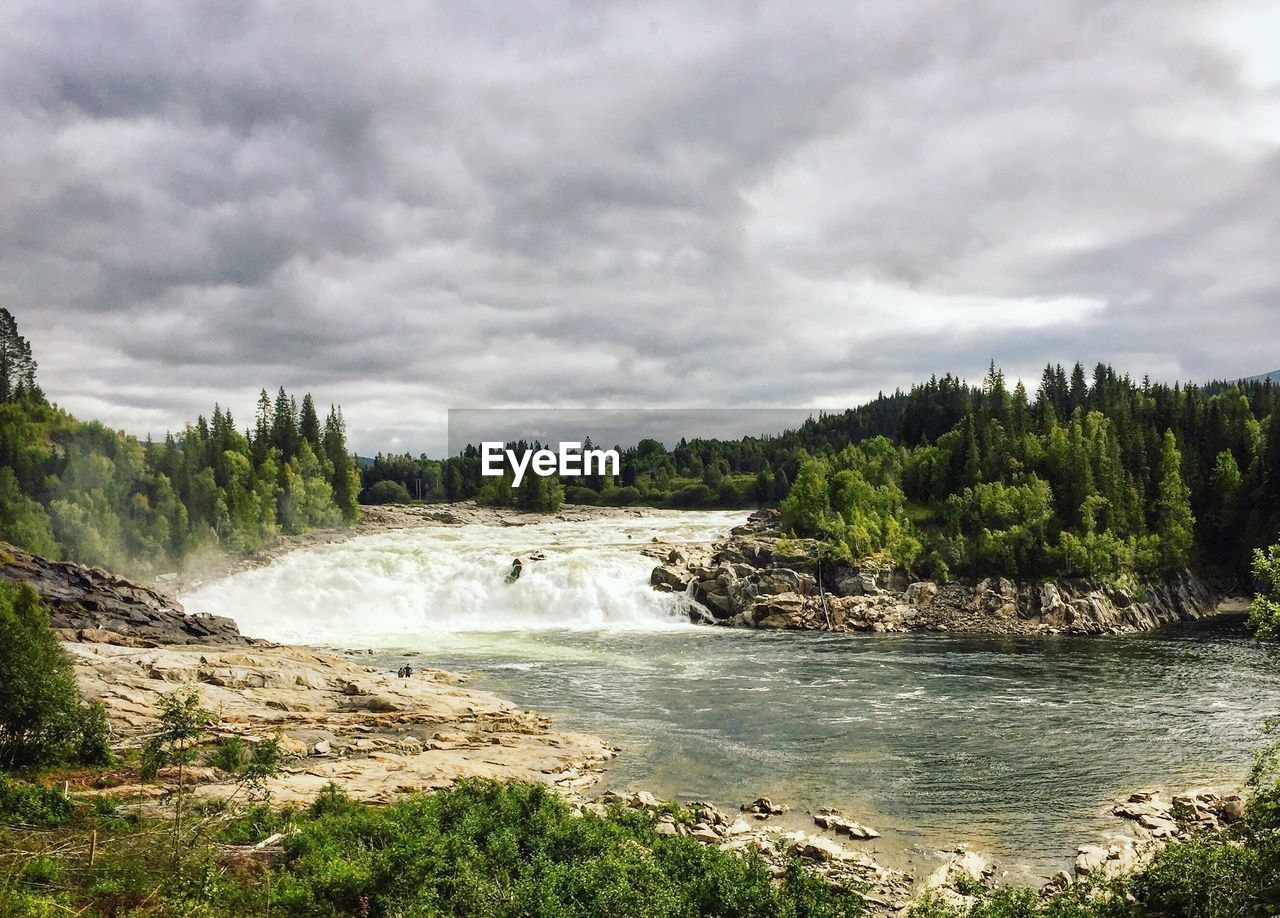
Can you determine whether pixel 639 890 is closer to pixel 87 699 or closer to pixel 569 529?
pixel 87 699

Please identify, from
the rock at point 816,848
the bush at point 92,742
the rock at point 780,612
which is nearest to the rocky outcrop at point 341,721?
the bush at point 92,742

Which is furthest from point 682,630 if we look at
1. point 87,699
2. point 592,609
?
point 87,699

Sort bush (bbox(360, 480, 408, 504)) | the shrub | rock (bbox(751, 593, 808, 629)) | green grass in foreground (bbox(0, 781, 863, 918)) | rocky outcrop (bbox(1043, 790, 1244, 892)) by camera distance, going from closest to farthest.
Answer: green grass in foreground (bbox(0, 781, 863, 918)), rocky outcrop (bbox(1043, 790, 1244, 892)), the shrub, rock (bbox(751, 593, 808, 629)), bush (bbox(360, 480, 408, 504))

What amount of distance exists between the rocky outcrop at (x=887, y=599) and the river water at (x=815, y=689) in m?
3.16

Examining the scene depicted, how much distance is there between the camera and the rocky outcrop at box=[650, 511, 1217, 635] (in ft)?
206

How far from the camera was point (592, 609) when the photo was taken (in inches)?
2547

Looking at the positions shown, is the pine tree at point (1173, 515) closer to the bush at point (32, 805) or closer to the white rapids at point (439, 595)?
the white rapids at point (439, 595)

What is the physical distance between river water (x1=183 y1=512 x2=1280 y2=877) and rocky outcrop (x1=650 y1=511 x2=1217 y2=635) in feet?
10.4

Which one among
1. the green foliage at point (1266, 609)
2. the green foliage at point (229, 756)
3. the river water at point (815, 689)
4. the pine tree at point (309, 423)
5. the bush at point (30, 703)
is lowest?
the river water at point (815, 689)

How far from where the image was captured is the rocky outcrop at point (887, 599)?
6269 cm

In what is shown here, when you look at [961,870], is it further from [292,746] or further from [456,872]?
[292,746]

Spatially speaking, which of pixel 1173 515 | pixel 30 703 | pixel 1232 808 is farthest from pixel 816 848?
pixel 1173 515

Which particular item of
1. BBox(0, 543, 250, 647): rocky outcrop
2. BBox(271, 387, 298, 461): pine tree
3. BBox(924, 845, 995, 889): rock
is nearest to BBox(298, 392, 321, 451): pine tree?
BBox(271, 387, 298, 461): pine tree

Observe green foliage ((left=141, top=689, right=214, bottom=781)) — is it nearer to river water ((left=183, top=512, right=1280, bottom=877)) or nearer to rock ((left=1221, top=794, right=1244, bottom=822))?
river water ((left=183, top=512, right=1280, bottom=877))
